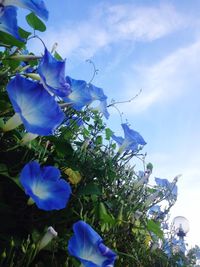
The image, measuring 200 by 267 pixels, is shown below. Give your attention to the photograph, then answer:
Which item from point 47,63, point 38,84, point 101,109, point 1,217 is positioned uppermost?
point 101,109

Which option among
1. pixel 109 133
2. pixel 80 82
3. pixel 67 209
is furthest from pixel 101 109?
pixel 67 209

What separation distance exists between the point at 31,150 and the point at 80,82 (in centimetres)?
42

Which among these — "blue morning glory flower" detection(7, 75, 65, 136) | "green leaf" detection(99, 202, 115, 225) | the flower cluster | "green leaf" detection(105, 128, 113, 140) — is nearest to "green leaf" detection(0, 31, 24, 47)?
the flower cluster

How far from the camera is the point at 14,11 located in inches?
49.9

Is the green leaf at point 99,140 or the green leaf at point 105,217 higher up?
the green leaf at point 99,140

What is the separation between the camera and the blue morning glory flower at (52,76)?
4.09 feet

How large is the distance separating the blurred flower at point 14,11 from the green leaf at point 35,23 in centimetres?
37

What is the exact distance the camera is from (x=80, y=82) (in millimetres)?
1729

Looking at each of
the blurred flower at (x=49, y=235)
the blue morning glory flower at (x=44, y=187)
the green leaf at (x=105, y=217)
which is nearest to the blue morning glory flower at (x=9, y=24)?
the blue morning glory flower at (x=44, y=187)

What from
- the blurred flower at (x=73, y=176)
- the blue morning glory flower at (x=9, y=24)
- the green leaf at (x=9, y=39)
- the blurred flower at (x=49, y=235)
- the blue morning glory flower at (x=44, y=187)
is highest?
the green leaf at (x=9, y=39)

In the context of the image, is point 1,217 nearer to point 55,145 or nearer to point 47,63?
point 55,145

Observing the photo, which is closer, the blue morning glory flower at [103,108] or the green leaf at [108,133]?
the blue morning glory flower at [103,108]

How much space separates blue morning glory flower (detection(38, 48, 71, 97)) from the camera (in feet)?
4.09

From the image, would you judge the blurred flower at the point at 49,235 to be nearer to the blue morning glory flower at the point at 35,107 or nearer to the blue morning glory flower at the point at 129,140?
the blue morning glory flower at the point at 35,107
